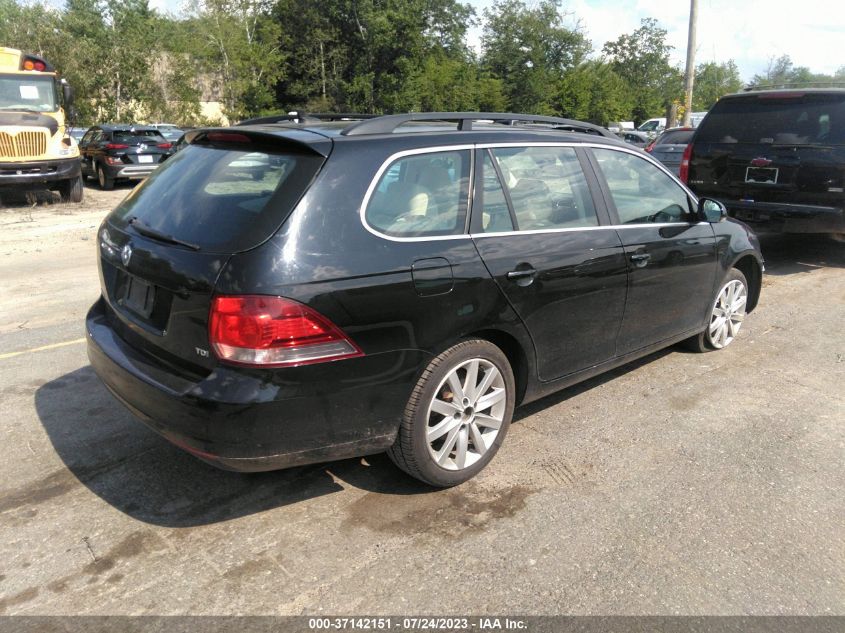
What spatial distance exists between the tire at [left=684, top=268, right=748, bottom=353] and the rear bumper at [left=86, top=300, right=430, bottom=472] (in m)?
3.12

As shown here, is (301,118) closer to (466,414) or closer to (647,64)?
(466,414)

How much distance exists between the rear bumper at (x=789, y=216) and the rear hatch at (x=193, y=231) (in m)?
6.72

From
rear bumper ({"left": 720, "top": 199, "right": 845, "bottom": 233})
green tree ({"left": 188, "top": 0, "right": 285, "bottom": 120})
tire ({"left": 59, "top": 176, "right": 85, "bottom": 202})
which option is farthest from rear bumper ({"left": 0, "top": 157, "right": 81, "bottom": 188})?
green tree ({"left": 188, "top": 0, "right": 285, "bottom": 120})

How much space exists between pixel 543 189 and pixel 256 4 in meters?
38.6

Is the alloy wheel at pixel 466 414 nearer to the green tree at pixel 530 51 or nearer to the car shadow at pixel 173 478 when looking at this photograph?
the car shadow at pixel 173 478

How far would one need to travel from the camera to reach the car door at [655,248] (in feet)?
14.1

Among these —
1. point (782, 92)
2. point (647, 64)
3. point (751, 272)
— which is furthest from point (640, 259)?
point (647, 64)

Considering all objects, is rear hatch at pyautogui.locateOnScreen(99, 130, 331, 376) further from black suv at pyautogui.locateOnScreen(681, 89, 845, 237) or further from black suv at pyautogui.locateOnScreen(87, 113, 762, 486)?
black suv at pyautogui.locateOnScreen(681, 89, 845, 237)

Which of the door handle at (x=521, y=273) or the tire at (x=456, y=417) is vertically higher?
the door handle at (x=521, y=273)

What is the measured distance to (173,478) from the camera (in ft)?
11.8

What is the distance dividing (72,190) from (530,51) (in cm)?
3821

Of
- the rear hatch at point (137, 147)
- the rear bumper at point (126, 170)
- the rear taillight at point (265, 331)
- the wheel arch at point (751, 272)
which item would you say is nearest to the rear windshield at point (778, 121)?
the wheel arch at point (751, 272)

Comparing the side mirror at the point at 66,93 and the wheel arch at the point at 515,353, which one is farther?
the side mirror at the point at 66,93

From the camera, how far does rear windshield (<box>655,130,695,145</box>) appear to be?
592 inches
